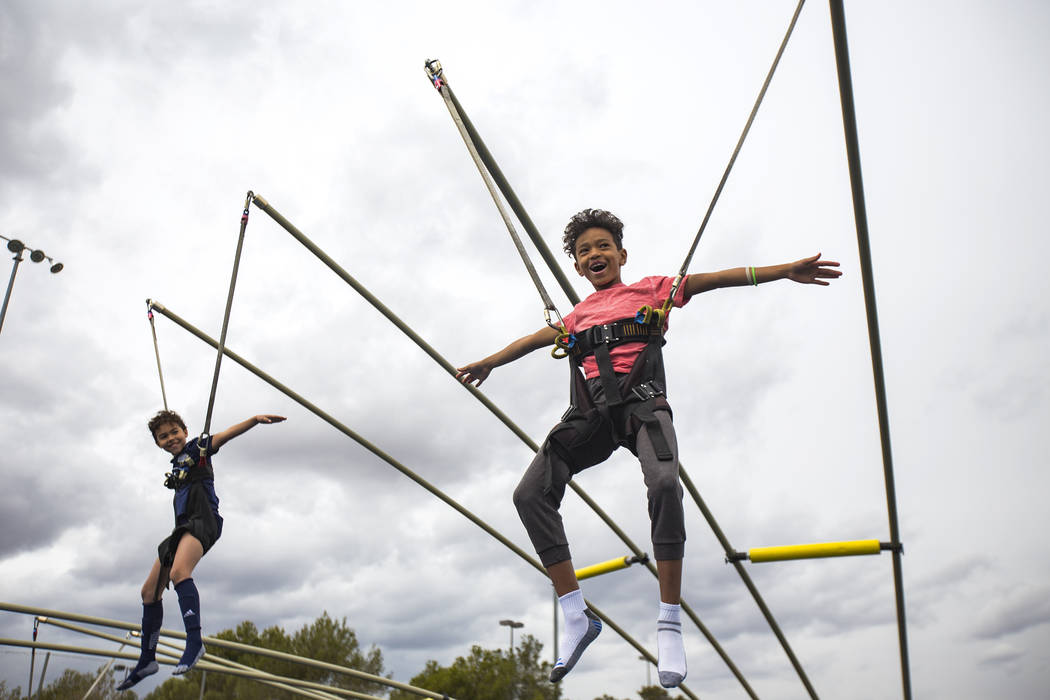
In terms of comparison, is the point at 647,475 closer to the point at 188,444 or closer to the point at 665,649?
the point at 665,649

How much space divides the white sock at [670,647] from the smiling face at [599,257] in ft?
4.89

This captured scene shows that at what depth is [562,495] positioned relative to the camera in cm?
313

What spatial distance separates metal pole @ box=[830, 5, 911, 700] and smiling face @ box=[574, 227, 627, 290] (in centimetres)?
103

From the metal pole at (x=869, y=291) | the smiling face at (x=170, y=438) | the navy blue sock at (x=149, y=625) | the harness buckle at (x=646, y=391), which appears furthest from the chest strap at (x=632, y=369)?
the navy blue sock at (x=149, y=625)

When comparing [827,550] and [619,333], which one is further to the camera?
[827,550]

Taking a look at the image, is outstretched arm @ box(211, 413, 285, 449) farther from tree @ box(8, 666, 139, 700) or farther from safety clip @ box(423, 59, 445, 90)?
tree @ box(8, 666, 139, 700)

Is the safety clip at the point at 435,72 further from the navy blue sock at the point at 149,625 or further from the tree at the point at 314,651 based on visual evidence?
the tree at the point at 314,651

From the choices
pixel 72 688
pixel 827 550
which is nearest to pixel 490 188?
pixel 827 550

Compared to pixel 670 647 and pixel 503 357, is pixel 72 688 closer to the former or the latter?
pixel 503 357

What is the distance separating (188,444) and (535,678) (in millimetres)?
26655

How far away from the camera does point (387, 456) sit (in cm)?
590

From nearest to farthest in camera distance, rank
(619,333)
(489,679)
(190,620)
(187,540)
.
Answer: (619,333), (190,620), (187,540), (489,679)

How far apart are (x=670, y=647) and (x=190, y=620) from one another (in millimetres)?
3168

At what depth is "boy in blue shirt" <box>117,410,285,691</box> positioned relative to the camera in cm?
465
